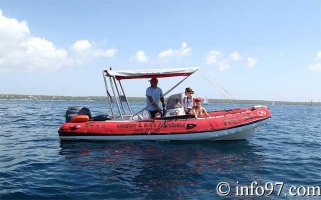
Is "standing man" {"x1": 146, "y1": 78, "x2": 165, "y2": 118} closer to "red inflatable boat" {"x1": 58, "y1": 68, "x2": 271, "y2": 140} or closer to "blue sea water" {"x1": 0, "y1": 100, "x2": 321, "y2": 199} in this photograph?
"red inflatable boat" {"x1": 58, "y1": 68, "x2": 271, "y2": 140}

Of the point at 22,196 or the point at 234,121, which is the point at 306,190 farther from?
the point at 22,196

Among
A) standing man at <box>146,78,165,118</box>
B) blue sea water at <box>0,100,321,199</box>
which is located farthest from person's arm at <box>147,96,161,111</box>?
blue sea water at <box>0,100,321,199</box>

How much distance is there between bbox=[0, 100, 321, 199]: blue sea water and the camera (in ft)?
22.3

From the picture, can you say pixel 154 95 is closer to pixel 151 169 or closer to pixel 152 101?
pixel 152 101

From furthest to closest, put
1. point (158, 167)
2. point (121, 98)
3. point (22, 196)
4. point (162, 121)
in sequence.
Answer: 1. point (121, 98)
2. point (162, 121)
3. point (158, 167)
4. point (22, 196)

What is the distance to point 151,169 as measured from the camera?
8570mm

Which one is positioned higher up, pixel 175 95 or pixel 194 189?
pixel 175 95

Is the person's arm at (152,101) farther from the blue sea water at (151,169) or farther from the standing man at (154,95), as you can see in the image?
the blue sea water at (151,169)

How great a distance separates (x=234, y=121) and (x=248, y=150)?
1457 mm

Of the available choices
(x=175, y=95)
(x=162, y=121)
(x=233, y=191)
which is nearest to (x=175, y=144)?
(x=162, y=121)

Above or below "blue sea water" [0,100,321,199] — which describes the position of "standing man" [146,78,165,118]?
above

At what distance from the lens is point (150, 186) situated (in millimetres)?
7160

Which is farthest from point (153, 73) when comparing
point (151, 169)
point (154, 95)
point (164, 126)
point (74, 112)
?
point (151, 169)

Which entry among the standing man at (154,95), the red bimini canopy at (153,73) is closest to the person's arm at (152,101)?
the standing man at (154,95)
